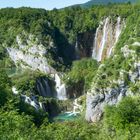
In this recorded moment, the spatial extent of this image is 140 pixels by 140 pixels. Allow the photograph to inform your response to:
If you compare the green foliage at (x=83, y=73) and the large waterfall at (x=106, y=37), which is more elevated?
the large waterfall at (x=106, y=37)

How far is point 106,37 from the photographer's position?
11262 centimetres

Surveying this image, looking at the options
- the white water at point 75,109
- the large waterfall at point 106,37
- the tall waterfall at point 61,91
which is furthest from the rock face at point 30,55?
the white water at point 75,109

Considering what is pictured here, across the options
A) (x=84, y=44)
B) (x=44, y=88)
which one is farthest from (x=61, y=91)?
(x=84, y=44)

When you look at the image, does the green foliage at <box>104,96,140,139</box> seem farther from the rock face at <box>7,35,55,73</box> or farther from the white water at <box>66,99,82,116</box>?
the rock face at <box>7,35,55,73</box>

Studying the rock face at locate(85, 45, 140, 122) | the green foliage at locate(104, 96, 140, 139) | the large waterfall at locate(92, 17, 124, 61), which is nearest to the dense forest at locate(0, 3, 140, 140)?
the green foliage at locate(104, 96, 140, 139)

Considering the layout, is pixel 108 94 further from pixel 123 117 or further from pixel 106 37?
pixel 106 37

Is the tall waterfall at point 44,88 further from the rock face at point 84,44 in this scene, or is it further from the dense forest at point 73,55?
the rock face at point 84,44

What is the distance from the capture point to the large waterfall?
11006 cm

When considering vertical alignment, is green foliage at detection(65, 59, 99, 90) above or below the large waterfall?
below

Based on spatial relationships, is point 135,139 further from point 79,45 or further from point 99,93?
point 79,45

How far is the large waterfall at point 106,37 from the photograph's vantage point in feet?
361

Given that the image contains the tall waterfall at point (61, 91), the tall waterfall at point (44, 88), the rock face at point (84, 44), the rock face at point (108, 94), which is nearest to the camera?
the rock face at point (108, 94)

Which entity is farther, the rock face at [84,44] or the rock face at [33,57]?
the rock face at [84,44]

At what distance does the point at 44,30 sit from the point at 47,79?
2759 cm
